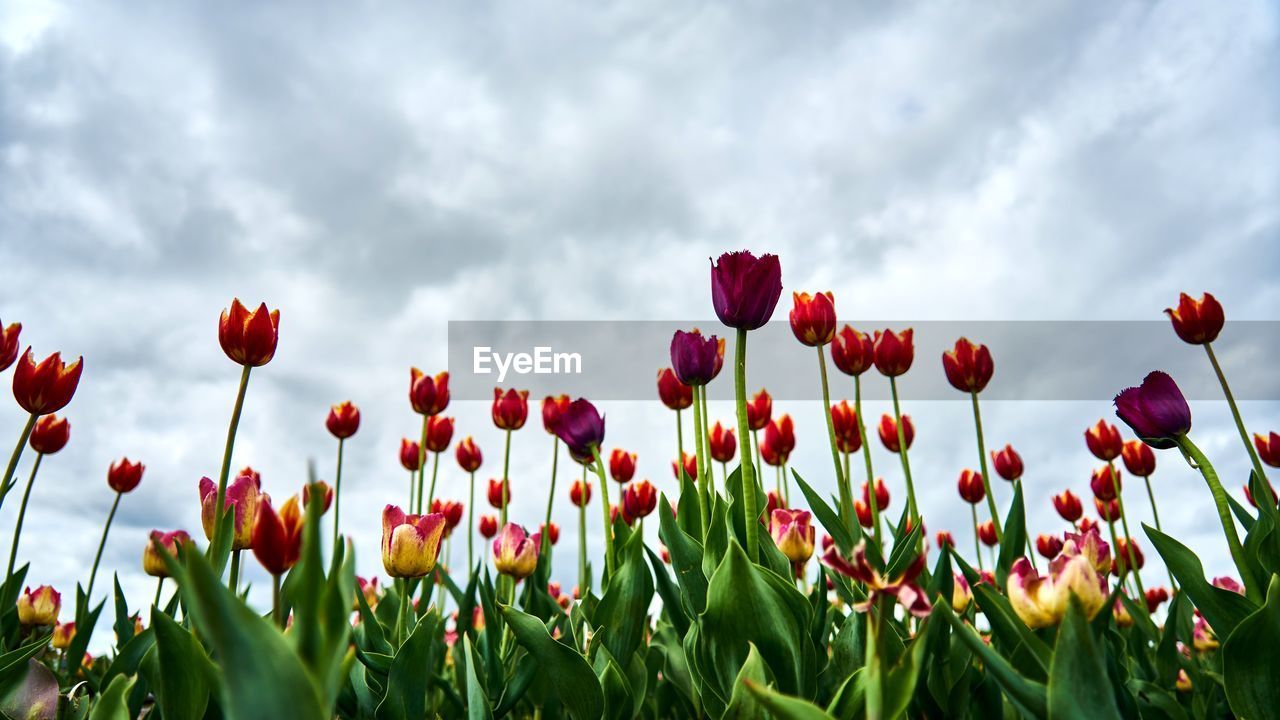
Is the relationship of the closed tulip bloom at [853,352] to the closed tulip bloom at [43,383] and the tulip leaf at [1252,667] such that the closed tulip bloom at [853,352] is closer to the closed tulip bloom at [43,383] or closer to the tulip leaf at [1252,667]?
the tulip leaf at [1252,667]

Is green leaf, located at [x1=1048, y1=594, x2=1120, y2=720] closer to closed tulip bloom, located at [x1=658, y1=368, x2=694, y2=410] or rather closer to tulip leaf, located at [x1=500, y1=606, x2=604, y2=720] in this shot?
tulip leaf, located at [x1=500, y1=606, x2=604, y2=720]

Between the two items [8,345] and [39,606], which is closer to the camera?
[8,345]

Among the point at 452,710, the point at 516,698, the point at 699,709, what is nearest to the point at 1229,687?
the point at 699,709

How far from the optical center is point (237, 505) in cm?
183

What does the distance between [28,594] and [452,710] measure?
3.13 meters

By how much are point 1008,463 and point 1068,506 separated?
53.6 inches

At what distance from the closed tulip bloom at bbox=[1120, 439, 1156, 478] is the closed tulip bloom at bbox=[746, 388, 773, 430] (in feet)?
8.44

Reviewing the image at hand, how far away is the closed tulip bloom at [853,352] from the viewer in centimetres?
349

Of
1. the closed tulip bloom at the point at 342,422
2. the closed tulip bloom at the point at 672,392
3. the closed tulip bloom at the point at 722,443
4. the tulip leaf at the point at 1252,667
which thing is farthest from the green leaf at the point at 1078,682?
the closed tulip bloom at the point at 342,422

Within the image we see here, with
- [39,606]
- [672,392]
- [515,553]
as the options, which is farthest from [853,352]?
[39,606]

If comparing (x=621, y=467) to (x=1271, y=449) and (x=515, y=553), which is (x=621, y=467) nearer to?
(x=515, y=553)

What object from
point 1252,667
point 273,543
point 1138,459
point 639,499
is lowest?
point 1252,667

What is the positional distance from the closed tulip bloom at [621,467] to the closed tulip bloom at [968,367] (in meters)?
2.15

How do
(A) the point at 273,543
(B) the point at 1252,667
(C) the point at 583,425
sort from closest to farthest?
(A) the point at 273,543 → (B) the point at 1252,667 → (C) the point at 583,425
